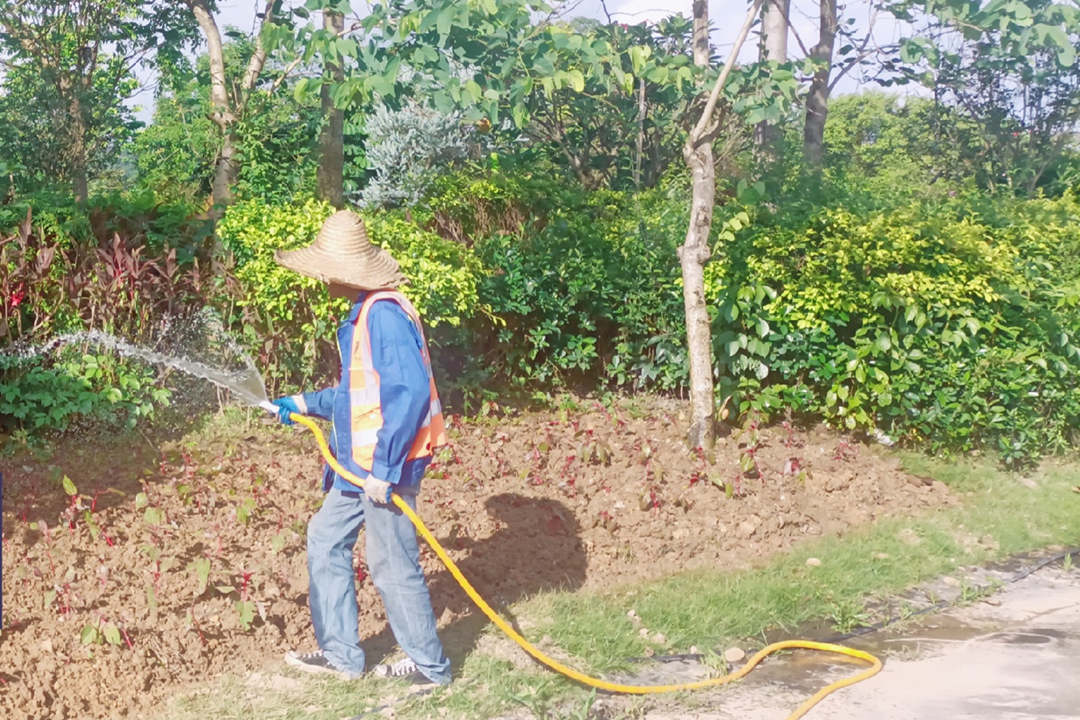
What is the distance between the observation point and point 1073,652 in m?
4.77

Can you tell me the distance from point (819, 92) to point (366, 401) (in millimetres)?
7490

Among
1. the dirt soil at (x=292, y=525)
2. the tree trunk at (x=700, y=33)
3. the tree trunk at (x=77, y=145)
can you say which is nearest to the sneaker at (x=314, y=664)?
the dirt soil at (x=292, y=525)

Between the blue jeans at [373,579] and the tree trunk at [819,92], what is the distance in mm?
6333

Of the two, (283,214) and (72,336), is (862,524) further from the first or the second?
(72,336)

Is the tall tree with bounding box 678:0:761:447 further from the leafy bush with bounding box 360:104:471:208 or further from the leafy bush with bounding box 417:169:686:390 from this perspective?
the leafy bush with bounding box 360:104:471:208

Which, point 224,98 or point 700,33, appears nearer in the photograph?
point 700,33

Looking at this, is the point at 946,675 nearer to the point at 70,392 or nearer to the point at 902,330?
the point at 902,330

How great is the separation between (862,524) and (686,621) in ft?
5.86

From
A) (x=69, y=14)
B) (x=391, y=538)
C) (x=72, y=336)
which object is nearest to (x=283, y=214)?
(x=72, y=336)

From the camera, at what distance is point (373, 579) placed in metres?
4.28

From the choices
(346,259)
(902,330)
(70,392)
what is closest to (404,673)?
(346,259)

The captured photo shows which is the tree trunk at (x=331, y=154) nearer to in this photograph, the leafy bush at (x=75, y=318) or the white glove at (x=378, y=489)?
the leafy bush at (x=75, y=318)

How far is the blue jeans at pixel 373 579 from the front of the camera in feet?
13.8

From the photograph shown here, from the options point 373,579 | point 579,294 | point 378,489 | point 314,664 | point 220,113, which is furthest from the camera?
point 220,113
